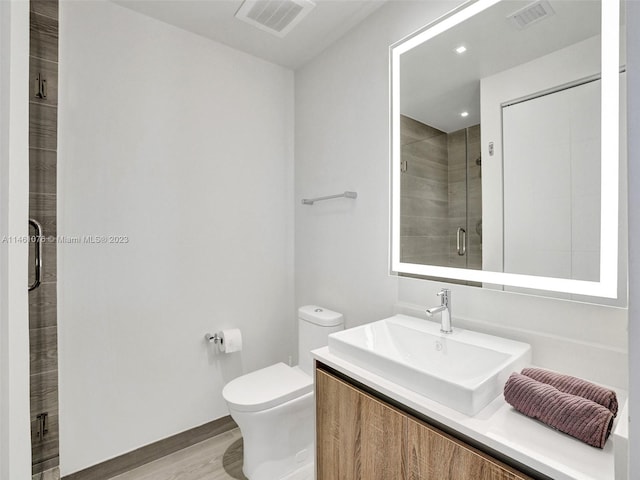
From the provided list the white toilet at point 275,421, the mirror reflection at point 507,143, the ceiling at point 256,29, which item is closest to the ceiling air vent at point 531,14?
the mirror reflection at point 507,143

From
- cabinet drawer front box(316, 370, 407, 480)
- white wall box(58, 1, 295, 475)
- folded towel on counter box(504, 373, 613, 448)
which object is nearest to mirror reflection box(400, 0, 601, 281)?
folded towel on counter box(504, 373, 613, 448)

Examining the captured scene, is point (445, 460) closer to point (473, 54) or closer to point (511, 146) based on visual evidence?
point (511, 146)

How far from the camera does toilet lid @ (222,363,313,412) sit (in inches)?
60.5

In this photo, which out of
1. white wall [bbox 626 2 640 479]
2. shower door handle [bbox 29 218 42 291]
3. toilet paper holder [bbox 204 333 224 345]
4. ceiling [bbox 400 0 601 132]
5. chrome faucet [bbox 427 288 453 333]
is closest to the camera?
white wall [bbox 626 2 640 479]

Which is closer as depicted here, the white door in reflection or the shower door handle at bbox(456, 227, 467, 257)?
the white door in reflection

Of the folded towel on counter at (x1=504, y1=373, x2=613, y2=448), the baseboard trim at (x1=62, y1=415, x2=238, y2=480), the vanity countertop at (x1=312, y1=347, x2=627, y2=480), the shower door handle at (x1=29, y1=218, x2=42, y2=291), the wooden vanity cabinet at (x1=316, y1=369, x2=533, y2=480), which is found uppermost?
the shower door handle at (x1=29, y1=218, x2=42, y2=291)

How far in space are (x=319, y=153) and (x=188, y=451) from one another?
6.40 feet

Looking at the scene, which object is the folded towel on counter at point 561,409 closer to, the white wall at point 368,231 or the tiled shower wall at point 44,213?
the white wall at point 368,231

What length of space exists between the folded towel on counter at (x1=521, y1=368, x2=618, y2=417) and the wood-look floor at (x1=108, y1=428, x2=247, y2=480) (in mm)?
1479

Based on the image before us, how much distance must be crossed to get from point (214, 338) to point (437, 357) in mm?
1352

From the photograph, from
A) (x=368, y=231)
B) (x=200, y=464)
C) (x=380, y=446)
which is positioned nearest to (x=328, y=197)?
(x=368, y=231)

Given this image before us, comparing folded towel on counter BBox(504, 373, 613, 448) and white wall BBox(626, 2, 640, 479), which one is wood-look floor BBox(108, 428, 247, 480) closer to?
folded towel on counter BBox(504, 373, 613, 448)

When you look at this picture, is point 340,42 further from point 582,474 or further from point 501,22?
point 582,474

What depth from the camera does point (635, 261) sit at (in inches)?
12.8
